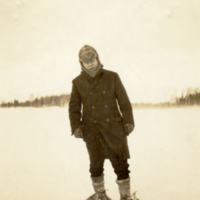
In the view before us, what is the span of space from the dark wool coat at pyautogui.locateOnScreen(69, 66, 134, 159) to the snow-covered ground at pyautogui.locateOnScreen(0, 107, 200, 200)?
0.13 m

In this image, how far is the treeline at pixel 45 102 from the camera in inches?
→ 53.4

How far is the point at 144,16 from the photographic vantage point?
4.24 ft

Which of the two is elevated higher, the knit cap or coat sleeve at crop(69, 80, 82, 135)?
the knit cap

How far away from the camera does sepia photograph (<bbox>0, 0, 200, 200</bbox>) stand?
3.89 ft

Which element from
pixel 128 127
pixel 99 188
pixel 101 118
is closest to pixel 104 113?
pixel 101 118

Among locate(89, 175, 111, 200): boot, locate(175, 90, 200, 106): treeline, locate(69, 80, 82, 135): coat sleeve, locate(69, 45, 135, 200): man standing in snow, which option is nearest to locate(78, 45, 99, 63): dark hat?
locate(69, 45, 135, 200): man standing in snow

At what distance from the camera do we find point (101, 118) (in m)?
1.16

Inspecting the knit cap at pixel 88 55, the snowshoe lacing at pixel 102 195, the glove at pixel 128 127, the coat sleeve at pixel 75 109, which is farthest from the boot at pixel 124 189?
the knit cap at pixel 88 55

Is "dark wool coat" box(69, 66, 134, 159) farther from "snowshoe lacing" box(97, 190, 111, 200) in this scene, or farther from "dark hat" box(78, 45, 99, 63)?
"snowshoe lacing" box(97, 190, 111, 200)

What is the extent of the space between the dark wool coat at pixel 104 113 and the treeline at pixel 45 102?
178mm

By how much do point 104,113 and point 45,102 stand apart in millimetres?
482

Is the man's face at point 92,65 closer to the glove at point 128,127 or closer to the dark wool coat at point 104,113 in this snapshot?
the dark wool coat at point 104,113

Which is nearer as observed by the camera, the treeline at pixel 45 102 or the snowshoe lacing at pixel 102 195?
the snowshoe lacing at pixel 102 195

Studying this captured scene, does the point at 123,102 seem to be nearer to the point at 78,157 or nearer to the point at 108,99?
the point at 108,99
